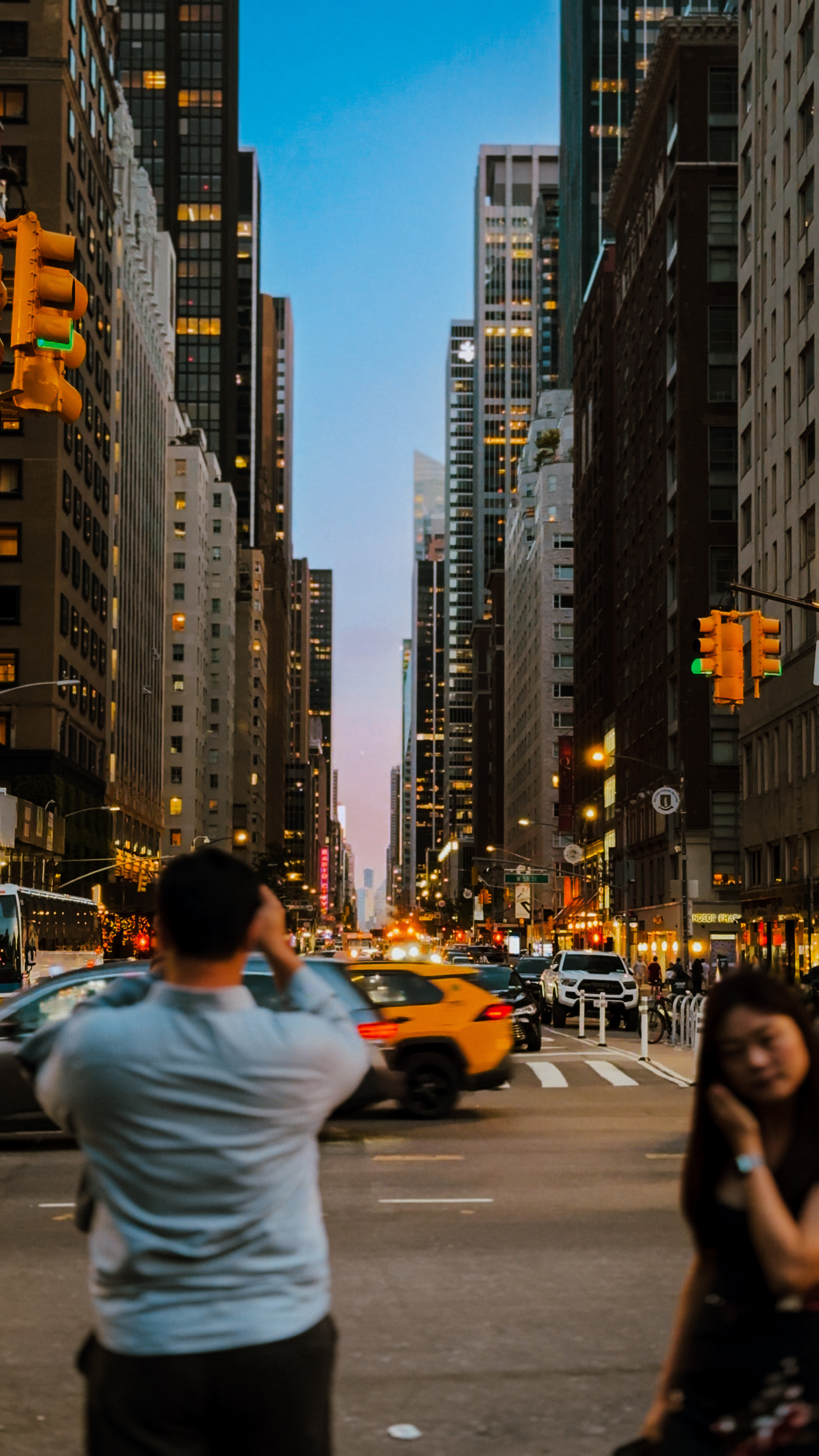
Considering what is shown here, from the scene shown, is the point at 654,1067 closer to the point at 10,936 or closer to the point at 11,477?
the point at 10,936

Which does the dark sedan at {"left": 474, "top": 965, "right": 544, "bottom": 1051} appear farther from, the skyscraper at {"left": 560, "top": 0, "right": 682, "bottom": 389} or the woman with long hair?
the skyscraper at {"left": 560, "top": 0, "right": 682, "bottom": 389}

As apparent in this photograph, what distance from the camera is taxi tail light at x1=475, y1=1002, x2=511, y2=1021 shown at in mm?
18672

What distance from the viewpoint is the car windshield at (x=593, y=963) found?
41.3 metres

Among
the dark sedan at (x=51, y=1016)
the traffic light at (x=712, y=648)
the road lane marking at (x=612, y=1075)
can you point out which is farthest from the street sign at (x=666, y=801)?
the dark sedan at (x=51, y=1016)

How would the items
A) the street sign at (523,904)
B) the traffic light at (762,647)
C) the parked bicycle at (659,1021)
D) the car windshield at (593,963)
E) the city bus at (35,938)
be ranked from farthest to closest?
the street sign at (523,904)
the city bus at (35,938)
the car windshield at (593,963)
the parked bicycle at (659,1021)
the traffic light at (762,647)

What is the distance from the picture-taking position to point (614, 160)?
162 m

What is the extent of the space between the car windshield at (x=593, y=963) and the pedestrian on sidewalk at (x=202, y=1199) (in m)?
38.1

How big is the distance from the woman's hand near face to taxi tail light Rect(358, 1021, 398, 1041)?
567 inches

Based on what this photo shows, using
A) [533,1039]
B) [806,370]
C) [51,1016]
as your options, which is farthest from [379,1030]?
[806,370]

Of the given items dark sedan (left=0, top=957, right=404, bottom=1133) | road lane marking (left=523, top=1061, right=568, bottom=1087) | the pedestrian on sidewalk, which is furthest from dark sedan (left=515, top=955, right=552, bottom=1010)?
the pedestrian on sidewalk

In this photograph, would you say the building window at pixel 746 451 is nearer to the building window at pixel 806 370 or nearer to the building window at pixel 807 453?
the building window at pixel 806 370

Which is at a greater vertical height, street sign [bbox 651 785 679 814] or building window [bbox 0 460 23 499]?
building window [bbox 0 460 23 499]

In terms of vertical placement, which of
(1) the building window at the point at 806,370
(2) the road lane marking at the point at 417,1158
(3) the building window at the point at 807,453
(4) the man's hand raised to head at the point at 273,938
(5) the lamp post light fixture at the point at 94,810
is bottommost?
(2) the road lane marking at the point at 417,1158

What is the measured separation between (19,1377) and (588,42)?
567ft
